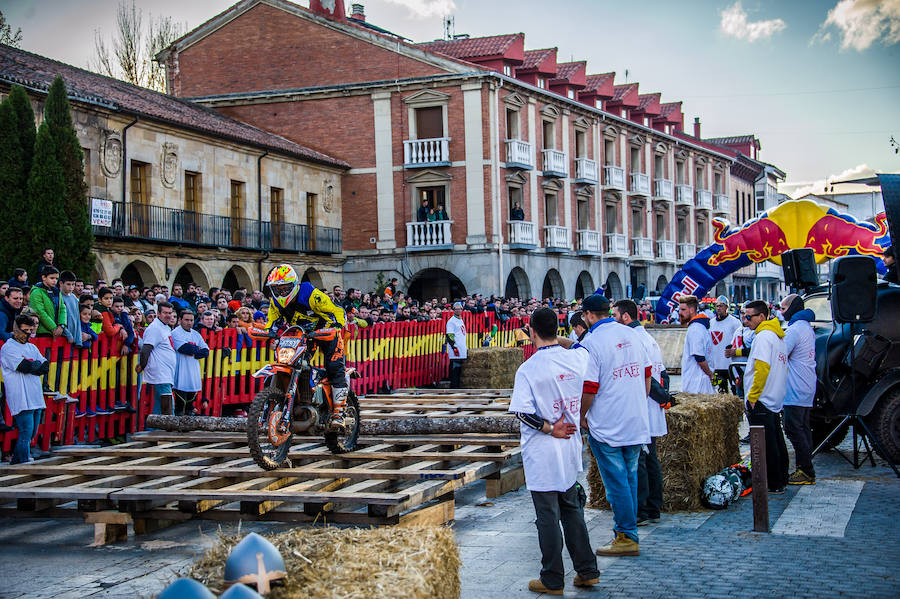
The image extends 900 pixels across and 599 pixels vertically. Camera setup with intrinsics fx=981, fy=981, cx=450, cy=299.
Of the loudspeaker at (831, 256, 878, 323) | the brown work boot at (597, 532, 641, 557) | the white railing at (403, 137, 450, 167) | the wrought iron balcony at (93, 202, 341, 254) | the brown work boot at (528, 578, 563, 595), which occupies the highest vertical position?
the white railing at (403, 137, 450, 167)

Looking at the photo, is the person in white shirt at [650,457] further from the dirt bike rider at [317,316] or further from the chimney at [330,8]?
the chimney at [330,8]

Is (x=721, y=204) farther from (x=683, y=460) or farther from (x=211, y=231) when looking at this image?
(x=683, y=460)

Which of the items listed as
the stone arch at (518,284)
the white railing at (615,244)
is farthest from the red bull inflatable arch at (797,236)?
the white railing at (615,244)

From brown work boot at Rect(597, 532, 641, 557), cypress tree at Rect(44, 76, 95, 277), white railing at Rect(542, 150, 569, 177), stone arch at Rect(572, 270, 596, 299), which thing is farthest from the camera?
stone arch at Rect(572, 270, 596, 299)

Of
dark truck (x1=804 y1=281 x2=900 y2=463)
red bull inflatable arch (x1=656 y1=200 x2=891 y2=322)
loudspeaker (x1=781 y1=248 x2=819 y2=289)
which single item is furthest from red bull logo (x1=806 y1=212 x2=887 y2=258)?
dark truck (x1=804 y1=281 x2=900 y2=463)

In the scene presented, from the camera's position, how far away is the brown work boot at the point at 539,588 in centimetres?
662

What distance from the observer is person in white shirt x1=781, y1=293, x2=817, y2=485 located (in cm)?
1085

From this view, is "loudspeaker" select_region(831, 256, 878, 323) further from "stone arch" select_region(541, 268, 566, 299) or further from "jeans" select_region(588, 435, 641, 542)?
"stone arch" select_region(541, 268, 566, 299)

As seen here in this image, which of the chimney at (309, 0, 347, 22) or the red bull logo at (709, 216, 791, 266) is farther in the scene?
the chimney at (309, 0, 347, 22)

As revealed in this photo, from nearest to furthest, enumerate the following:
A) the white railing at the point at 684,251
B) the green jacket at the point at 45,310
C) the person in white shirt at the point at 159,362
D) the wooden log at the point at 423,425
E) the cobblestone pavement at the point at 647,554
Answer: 1. the cobblestone pavement at the point at 647,554
2. the wooden log at the point at 423,425
3. the green jacket at the point at 45,310
4. the person in white shirt at the point at 159,362
5. the white railing at the point at 684,251

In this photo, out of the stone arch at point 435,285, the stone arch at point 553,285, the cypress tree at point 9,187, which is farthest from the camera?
the stone arch at point 553,285

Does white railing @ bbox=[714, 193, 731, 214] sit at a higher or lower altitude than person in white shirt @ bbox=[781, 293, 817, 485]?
higher

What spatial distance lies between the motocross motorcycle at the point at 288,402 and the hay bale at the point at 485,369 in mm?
11907

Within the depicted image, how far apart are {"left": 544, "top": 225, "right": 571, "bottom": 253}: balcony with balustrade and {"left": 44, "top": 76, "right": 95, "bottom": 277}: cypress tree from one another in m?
24.8
